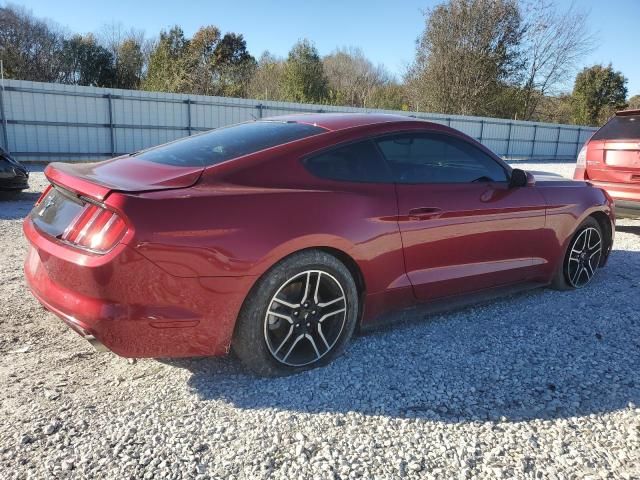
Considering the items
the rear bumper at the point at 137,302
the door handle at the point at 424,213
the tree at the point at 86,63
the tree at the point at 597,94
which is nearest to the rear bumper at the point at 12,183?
the rear bumper at the point at 137,302

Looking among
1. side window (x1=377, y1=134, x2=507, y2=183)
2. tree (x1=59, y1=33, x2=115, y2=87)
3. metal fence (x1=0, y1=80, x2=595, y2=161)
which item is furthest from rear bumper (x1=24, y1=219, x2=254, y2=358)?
tree (x1=59, y1=33, x2=115, y2=87)

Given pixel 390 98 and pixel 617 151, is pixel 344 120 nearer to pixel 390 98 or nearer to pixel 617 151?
pixel 617 151

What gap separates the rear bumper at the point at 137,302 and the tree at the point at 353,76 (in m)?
31.3

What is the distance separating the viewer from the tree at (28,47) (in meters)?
29.1

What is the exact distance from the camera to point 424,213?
3328 mm

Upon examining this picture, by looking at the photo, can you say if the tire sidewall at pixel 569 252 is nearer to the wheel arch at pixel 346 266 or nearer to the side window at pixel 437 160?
the side window at pixel 437 160

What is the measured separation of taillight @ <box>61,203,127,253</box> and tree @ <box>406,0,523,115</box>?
29945 mm

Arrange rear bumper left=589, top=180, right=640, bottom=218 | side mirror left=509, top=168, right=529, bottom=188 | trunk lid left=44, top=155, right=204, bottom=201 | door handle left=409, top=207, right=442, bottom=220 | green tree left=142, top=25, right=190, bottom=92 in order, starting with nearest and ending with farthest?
trunk lid left=44, top=155, right=204, bottom=201 → door handle left=409, top=207, right=442, bottom=220 → side mirror left=509, top=168, right=529, bottom=188 → rear bumper left=589, top=180, right=640, bottom=218 → green tree left=142, top=25, right=190, bottom=92

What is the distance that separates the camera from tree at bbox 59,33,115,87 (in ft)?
103

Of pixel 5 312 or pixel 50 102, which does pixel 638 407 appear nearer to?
pixel 5 312

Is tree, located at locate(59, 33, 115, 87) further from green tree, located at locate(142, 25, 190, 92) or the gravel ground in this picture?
the gravel ground

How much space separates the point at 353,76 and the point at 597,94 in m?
17.1

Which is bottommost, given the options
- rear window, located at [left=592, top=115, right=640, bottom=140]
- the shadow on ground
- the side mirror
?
the shadow on ground

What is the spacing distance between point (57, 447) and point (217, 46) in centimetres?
3722
